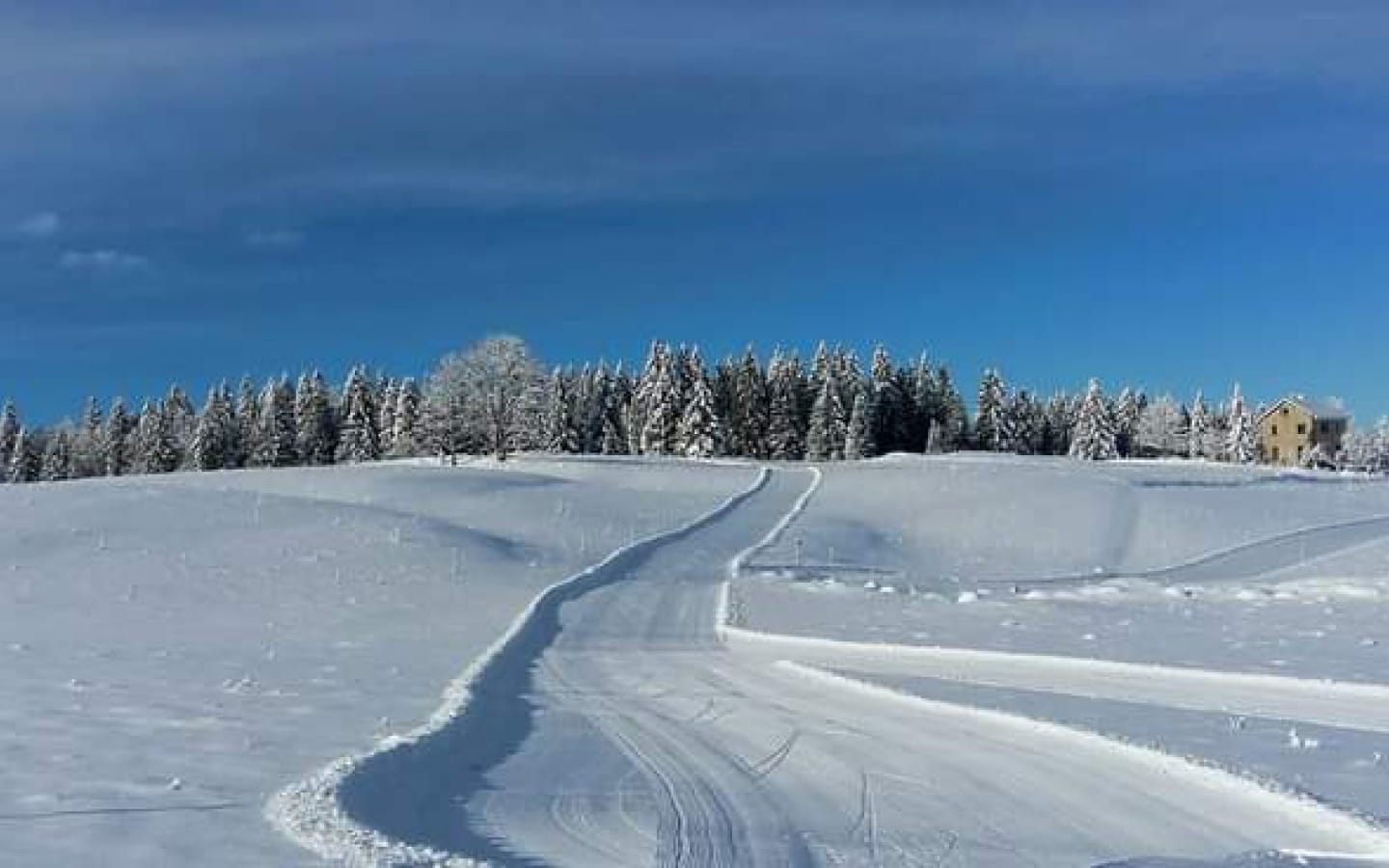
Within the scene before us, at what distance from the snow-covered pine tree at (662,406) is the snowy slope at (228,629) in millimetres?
41379

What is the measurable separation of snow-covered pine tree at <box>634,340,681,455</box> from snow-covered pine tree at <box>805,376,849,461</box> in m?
11.7

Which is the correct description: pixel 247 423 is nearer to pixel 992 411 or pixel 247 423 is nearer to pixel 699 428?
pixel 699 428

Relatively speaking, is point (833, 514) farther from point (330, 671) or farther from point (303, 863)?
point (303, 863)

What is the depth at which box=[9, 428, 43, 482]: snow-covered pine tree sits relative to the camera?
106m

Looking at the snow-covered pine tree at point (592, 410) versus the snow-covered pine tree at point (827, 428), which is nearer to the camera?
the snow-covered pine tree at point (827, 428)

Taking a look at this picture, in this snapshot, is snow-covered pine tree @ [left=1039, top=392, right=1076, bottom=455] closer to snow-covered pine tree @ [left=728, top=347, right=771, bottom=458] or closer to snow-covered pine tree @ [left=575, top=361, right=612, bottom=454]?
snow-covered pine tree @ [left=728, top=347, right=771, bottom=458]

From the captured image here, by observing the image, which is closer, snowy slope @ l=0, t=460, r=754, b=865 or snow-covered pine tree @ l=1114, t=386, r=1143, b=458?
snowy slope @ l=0, t=460, r=754, b=865

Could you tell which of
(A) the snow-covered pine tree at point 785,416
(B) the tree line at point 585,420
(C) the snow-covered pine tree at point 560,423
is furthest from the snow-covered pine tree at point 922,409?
(C) the snow-covered pine tree at point 560,423

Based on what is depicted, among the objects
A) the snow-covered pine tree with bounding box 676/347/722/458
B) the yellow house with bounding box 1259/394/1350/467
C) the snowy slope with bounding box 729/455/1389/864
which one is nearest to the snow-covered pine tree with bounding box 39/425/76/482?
the snow-covered pine tree with bounding box 676/347/722/458

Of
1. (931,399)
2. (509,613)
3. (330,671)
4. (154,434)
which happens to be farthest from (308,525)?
(931,399)

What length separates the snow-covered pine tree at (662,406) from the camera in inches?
3880

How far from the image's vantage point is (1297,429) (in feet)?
431

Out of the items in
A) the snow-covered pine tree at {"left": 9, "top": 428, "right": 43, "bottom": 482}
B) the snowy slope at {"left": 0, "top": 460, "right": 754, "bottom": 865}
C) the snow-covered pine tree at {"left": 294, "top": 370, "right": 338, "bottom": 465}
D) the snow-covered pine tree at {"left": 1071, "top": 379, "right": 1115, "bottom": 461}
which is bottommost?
the snowy slope at {"left": 0, "top": 460, "right": 754, "bottom": 865}

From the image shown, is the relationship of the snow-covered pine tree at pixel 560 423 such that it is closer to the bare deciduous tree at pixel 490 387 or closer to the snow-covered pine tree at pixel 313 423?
the bare deciduous tree at pixel 490 387
